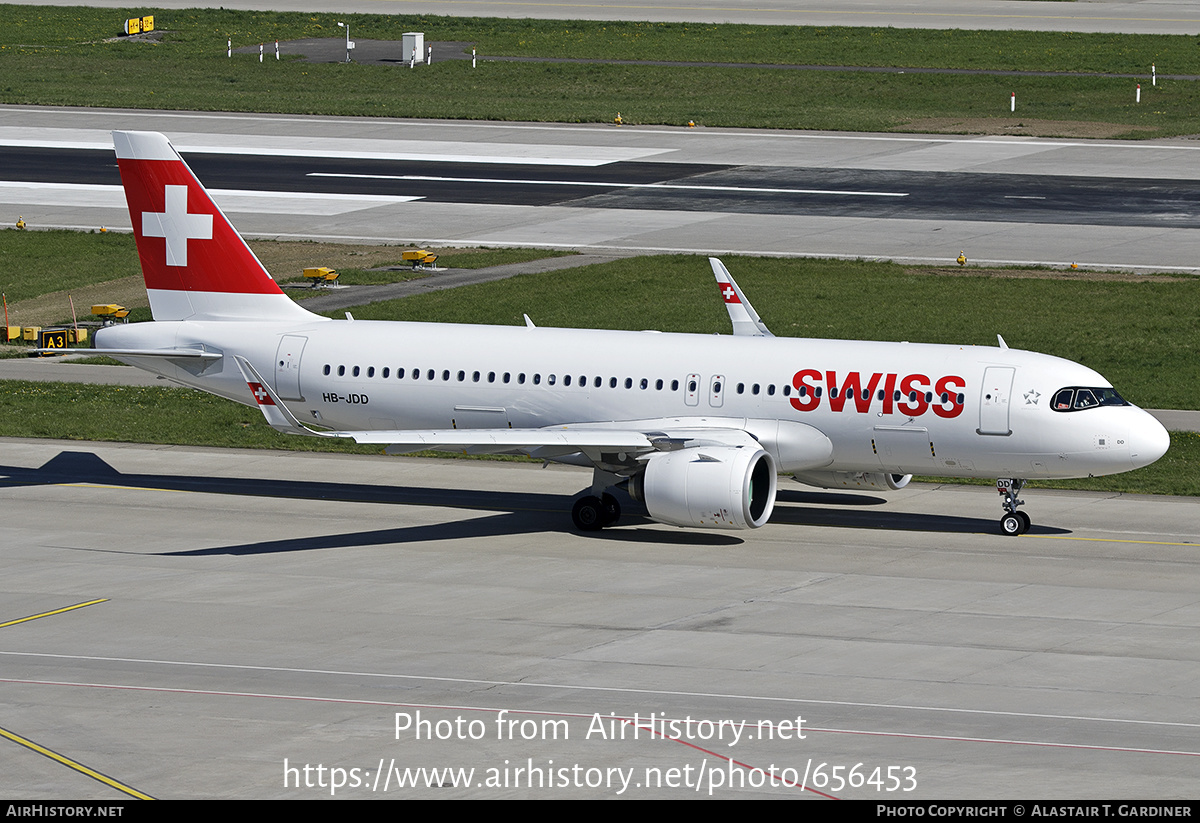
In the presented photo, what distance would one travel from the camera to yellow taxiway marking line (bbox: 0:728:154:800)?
73.1 feet

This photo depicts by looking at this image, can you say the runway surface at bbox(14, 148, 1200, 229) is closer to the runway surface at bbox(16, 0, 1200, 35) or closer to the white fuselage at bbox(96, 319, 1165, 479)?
the white fuselage at bbox(96, 319, 1165, 479)

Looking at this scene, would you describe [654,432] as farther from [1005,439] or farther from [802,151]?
[802,151]

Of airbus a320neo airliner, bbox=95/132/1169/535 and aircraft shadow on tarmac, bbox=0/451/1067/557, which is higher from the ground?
airbus a320neo airliner, bbox=95/132/1169/535

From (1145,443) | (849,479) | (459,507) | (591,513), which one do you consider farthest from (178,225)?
(1145,443)

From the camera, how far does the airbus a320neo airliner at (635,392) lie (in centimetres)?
3503

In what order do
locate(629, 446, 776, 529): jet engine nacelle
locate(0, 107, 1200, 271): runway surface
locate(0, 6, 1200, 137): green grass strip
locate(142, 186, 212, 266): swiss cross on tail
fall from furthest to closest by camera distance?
locate(0, 6, 1200, 137): green grass strip, locate(0, 107, 1200, 271): runway surface, locate(142, 186, 212, 266): swiss cross on tail, locate(629, 446, 776, 529): jet engine nacelle

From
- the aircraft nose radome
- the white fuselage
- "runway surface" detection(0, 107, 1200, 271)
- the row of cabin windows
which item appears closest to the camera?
the aircraft nose radome

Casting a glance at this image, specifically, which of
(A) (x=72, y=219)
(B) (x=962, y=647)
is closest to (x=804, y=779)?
(B) (x=962, y=647)

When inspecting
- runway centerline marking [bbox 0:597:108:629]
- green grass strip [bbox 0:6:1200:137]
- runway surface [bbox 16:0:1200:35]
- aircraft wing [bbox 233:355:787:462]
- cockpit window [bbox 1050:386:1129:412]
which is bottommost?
runway centerline marking [bbox 0:597:108:629]

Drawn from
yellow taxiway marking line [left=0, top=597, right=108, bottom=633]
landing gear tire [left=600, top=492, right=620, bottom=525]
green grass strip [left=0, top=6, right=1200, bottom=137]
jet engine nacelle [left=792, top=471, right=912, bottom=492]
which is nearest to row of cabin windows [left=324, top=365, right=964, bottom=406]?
jet engine nacelle [left=792, top=471, right=912, bottom=492]

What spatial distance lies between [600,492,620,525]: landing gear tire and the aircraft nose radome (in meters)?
10.0

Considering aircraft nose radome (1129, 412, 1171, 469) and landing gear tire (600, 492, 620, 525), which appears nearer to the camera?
aircraft nose radome (1129, 412, 1171, 469)

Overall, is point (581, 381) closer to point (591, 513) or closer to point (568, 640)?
point (591, 513)

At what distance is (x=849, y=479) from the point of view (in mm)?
37438
